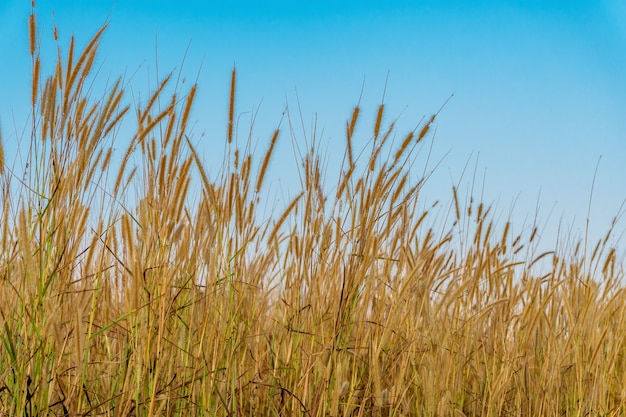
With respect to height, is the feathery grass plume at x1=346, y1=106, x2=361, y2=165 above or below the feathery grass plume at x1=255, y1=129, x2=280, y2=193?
above

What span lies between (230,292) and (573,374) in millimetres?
1343

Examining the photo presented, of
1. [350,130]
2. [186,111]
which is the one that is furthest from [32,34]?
[350,130]

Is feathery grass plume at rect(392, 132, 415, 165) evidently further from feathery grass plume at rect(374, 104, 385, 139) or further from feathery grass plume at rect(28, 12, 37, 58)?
feathery grass plume at rect(28, 12, 37, 58)

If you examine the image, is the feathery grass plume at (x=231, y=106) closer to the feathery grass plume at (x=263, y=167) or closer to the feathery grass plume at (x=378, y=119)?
the feathery grass plume at (x=263, y=167)

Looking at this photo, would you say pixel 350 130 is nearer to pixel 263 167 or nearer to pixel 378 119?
pixel 378 119

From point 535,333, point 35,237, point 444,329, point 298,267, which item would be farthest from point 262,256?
point 535,333

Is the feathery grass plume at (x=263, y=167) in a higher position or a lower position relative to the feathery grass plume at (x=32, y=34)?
lower

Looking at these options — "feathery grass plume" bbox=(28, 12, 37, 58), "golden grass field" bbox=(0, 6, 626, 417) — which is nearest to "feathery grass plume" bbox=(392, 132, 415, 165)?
Result: "golden grass field" bbox=(0, 6, 626, 417)

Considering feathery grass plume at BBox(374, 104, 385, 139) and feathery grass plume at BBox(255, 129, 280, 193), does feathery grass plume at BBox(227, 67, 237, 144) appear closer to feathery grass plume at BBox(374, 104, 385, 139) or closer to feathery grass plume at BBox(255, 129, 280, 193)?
feathery grass plume at BBox(255, 129, 280, 193)

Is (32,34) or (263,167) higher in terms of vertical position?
(32,34)

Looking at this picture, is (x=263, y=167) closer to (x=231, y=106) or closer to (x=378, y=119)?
(x=231, y=106)

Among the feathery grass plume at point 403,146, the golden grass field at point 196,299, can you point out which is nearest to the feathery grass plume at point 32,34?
the golden grass field at point 196,299

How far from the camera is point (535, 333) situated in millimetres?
2566

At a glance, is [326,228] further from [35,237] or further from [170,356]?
[35,237]
